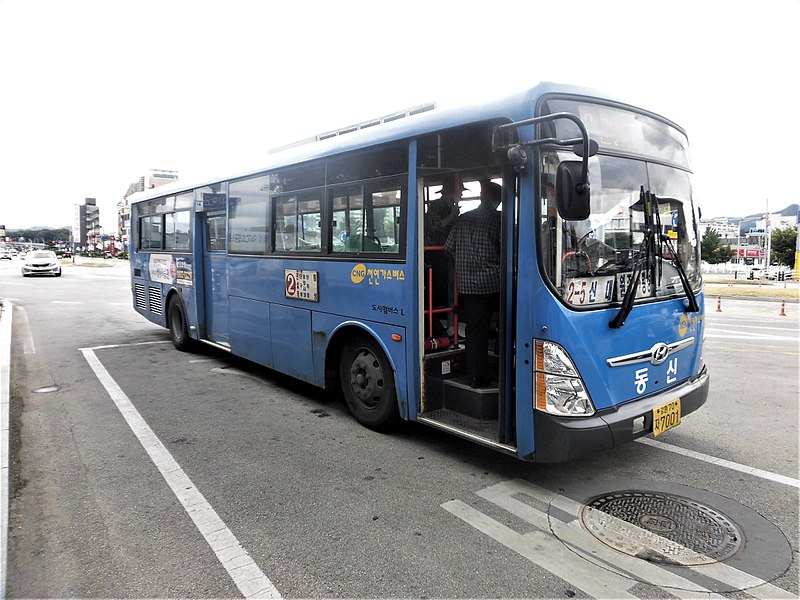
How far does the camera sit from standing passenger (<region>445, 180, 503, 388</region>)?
4.65 metres

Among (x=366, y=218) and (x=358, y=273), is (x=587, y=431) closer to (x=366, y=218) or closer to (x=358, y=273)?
(x=358, y=273)

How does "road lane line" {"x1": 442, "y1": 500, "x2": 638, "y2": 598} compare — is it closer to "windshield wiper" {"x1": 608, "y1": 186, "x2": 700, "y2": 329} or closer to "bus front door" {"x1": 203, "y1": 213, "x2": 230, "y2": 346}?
"windshield wiper" {"x1": 608, "y1": 186, "x2": 700, "y2": 329}

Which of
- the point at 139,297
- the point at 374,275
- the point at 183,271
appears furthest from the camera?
the point at 139,297

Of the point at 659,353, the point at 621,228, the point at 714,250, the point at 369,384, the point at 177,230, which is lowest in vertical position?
the point at 369,384

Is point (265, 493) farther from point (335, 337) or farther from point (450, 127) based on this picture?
point (450, 127)

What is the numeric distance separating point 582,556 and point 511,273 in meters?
1.90

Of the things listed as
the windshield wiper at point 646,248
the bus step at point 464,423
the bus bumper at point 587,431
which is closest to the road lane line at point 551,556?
the bus bumper at point 587,431

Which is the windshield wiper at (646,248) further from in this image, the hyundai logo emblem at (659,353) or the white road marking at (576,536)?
the white road marking at (576,536)

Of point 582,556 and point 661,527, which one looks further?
point 661,527

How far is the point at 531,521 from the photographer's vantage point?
3.67 m

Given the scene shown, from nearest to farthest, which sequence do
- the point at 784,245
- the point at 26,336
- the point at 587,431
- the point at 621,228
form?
1. the point at 587,431
2. the point at 621,228
3. the point at 26,336
4. the point at 784,245

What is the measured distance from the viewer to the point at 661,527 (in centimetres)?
360

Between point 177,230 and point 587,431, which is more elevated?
point 177,230

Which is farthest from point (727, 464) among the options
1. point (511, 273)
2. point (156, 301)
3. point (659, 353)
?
point (156, 301)
